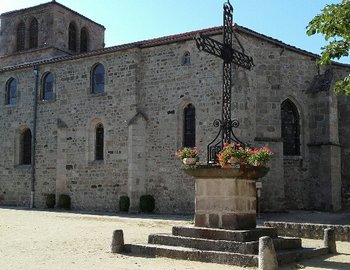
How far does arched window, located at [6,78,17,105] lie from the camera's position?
26.3m

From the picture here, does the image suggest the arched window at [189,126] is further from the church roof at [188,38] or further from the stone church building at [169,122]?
the church roof at [188,38]

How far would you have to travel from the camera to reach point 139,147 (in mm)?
21016

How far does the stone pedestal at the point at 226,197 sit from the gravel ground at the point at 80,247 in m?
1.25

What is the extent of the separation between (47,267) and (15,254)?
171 cm

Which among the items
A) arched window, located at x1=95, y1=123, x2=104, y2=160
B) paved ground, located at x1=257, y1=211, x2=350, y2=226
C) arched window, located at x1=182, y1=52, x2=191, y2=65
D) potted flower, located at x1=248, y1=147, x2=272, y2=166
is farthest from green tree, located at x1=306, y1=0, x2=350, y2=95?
arched window, located at x1=95, y1=123, x2=104, y2=160

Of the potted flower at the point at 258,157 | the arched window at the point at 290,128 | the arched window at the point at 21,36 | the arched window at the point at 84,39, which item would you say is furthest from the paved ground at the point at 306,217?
the arched window at the point at 21,36

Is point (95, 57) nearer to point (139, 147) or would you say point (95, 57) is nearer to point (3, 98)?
point (139, 147)

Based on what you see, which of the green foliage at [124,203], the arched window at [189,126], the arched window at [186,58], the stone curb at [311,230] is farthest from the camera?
the green foliage at [124,203]

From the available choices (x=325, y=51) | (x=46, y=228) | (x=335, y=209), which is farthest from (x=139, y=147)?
(x=325, y=51)

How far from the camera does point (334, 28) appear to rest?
778cm

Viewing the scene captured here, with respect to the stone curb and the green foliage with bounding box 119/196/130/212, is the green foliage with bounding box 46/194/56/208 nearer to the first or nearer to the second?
the green foliage with bounding box 119/196/130/212

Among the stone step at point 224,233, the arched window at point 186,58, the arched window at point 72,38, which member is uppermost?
the arched window at point 72,38

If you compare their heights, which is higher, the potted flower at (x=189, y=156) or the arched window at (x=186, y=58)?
the arched window at (x=186, y=58)

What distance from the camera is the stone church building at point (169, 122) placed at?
19781 mm
